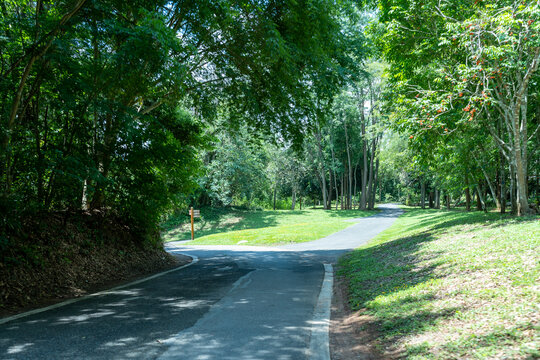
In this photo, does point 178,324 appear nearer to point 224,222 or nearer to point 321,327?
point 321,327

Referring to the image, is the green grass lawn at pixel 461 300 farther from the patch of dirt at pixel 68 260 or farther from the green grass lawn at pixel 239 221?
the green grass lawn at pixel 239 221

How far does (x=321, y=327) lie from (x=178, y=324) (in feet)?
6.78

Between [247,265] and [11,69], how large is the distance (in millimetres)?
8068

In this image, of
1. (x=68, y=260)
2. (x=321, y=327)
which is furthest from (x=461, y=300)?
(x=68, y=260)

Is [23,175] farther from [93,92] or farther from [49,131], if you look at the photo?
[93,92]

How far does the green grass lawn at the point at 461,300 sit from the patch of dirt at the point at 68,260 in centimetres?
571

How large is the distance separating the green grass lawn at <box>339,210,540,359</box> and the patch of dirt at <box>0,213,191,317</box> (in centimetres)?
571

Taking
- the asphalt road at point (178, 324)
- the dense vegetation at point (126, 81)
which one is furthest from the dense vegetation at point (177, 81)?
the asphalt road at point (178, 324)

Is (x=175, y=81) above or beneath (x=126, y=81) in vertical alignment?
beneath

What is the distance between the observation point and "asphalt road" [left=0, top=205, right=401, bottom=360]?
4117 millimetres

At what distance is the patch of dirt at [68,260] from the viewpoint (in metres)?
6.38

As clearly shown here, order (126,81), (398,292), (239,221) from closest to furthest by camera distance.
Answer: (398,292) < (126,81) < (239,221)

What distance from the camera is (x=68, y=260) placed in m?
7.98

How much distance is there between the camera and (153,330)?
4.84 m
